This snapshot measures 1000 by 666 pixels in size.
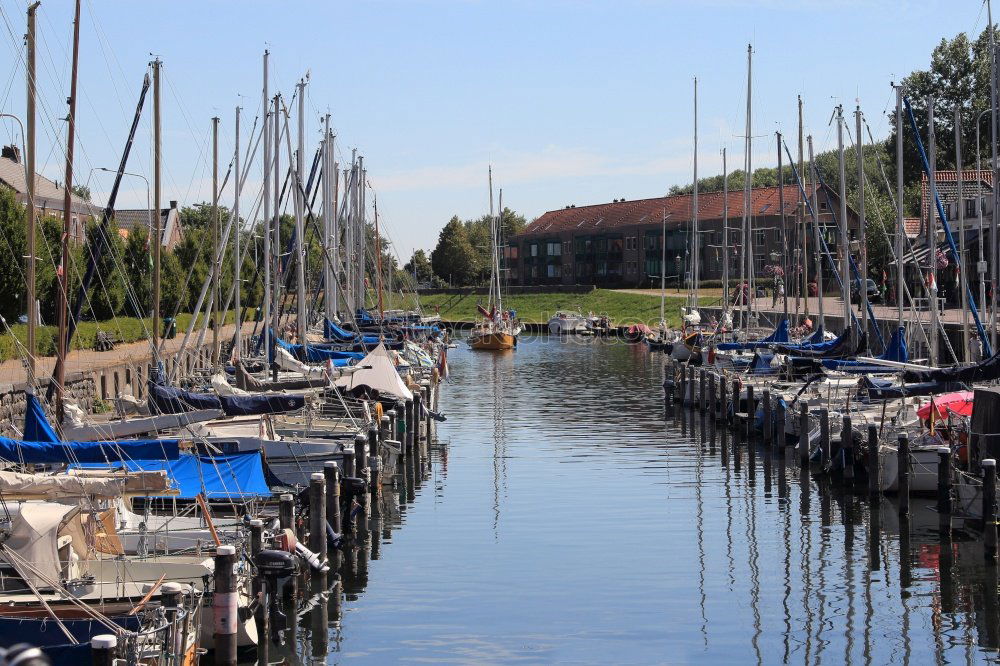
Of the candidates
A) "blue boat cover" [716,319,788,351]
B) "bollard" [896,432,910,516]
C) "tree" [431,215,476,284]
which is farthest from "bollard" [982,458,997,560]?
"tree" [431,215,476,284]

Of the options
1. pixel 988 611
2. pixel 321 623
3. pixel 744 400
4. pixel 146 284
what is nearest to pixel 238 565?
pixel 321 623

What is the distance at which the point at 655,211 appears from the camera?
149m

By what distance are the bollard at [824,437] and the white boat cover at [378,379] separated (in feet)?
40.4

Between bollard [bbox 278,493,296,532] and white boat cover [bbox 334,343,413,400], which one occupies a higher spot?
white boat cover [bbox 334,343,413,400]

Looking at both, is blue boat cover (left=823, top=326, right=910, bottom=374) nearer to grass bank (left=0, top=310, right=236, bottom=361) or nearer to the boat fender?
the boat fender

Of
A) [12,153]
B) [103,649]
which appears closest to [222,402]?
[103,649]

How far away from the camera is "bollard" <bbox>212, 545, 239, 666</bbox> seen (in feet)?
57.6

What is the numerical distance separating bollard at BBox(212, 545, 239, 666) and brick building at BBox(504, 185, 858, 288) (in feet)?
353

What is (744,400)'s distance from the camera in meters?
47.1

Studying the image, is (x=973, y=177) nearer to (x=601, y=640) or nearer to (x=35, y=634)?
(x=601, y=640)

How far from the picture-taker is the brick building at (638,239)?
13250cm

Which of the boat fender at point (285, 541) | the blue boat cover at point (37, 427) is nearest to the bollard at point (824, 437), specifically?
the boat fender at point (285, 541)

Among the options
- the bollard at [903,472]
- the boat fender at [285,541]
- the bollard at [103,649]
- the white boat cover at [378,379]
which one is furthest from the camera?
the white boat cover at [378,379]

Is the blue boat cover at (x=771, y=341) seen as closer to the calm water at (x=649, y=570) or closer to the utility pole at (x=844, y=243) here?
the utility pole at (x=844, y=243)
